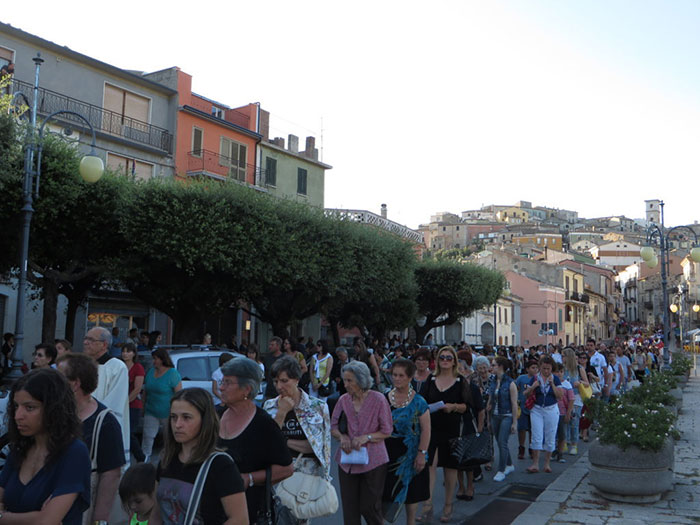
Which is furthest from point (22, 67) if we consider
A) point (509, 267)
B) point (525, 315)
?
point (509, 267)

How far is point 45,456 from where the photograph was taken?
3129 millimetres

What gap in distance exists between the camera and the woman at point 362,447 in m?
5.41

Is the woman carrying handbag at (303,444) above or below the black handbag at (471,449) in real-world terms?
above

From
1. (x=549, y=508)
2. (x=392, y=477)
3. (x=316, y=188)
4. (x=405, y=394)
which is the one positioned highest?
(x=316, y=188)

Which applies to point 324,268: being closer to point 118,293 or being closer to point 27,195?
point 118,293

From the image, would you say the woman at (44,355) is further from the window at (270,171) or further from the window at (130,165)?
the window at (270,171)

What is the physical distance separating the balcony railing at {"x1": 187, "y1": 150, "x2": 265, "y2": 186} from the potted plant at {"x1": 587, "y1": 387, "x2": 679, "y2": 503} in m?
24.9

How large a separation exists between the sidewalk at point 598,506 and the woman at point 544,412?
609mm

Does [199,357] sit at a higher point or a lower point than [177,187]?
lower

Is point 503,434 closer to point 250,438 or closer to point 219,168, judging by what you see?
point 250,438

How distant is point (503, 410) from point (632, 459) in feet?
7.63

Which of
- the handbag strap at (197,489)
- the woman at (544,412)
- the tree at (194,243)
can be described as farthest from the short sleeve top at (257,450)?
the tree at (194,243)

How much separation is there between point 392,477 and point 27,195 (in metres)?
11.7

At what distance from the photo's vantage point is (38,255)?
19.9 meters
